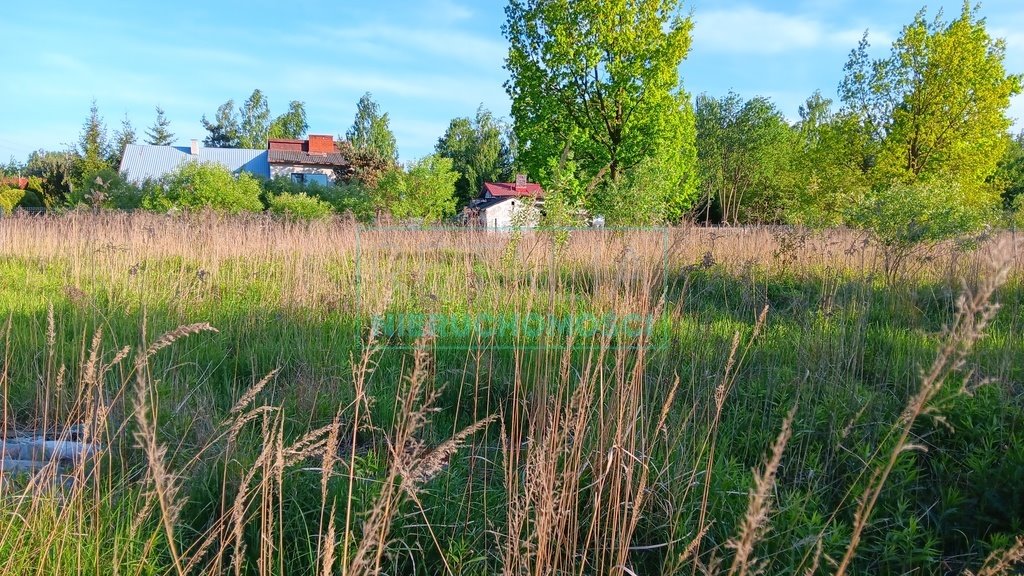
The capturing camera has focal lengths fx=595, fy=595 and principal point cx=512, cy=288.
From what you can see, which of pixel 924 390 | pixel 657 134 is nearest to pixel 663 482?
pixel 924 390

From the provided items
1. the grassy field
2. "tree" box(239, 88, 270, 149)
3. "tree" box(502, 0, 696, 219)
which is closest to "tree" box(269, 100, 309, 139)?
"tree" box(239, 88, 270, 149)

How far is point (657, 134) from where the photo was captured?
14.5 m

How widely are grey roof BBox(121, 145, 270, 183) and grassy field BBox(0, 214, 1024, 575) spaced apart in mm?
38930

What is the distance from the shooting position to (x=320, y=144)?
4591 cm

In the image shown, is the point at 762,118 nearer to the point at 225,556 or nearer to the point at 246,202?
the point at 246,202

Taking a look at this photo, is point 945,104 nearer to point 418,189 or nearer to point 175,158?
point 418,189

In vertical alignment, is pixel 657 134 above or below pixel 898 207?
above

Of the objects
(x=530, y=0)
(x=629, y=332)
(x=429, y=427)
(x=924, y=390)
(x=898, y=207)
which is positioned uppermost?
(x=530, y=0)

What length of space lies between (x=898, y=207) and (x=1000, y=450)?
4.31 meters

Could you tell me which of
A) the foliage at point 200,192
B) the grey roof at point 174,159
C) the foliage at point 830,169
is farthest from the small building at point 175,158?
the foliage at point 830,169

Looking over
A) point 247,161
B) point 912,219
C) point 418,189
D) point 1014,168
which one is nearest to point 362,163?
point 247,161

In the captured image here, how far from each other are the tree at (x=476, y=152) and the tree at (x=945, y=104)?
28187 mm

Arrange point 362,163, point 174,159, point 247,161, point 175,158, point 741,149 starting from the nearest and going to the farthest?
point 741,149
point 362,163
point 174,159
point 175,158
point 247,161

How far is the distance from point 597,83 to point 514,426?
14.0 metres
